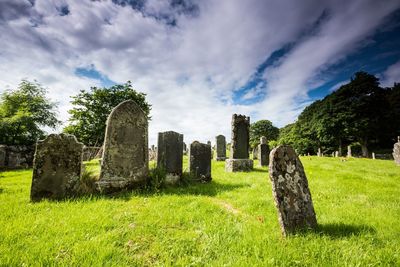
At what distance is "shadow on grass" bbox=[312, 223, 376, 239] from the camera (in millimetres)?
3042

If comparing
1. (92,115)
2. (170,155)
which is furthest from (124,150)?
(92,115)

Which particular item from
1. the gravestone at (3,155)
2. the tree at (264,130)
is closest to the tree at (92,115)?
the gravestone at (3,155)

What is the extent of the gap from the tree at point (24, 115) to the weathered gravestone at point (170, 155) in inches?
644

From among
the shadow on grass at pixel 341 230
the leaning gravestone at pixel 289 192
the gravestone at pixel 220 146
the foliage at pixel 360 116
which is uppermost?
the foliage at pixel 360 116

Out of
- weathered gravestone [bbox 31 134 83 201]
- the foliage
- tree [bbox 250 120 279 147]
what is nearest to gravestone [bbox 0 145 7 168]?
weathered gravestone [bbox 31 134 83 201]

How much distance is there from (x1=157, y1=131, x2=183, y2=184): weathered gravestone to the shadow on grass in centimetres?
455

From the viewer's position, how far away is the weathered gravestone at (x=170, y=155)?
265 inches

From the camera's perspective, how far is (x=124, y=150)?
575 centimetres

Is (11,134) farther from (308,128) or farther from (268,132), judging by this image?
(268,132)

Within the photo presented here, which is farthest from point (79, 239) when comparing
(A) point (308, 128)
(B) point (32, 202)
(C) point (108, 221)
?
(A) point (308, 128)

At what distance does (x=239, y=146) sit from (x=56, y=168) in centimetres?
887

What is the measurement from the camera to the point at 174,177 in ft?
22.3

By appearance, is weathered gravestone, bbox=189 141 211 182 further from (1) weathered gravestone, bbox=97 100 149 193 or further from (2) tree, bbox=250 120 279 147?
(2) tree, bbox=250 120 279 147

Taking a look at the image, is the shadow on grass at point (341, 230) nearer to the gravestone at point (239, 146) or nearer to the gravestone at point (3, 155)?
the gravestone at point (239, 146)
